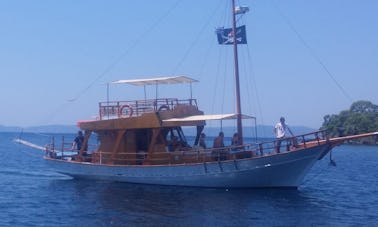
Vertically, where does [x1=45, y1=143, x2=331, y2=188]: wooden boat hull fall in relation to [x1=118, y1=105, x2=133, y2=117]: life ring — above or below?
below

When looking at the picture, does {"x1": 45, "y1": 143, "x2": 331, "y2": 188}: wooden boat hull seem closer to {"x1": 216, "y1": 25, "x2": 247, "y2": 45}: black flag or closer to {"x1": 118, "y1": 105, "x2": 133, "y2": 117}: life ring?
{"x1": 118, "y1": 105, "x2": 133, "y2": 117}: life ring

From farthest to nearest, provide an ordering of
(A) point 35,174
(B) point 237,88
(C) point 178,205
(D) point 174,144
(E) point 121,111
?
1. (A) point 35,174
2. (E) point 121,111
3. (D) point 174,144
4. (B) point 237,88
5. (C) point 178,205

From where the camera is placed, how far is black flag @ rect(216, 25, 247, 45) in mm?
29594

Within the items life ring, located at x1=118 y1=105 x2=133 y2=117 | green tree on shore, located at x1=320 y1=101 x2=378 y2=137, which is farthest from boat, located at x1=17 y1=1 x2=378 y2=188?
green tree on shore, located at x1=320 y1=101 x2=378 y2=137

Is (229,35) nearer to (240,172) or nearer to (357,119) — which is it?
(240,172)

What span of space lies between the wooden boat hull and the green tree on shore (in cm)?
7129

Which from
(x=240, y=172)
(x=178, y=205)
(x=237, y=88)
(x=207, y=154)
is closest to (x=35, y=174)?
(x=207, y=154)

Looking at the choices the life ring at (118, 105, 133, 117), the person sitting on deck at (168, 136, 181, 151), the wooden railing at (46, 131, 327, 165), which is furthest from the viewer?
the life ring at (118, 105, 133, 117)

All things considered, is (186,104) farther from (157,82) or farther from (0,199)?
(0,199)

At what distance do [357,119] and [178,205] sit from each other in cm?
9095

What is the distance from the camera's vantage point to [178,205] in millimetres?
23125

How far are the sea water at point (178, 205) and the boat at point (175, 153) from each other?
0.58m

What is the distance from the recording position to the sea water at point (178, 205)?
800 inches

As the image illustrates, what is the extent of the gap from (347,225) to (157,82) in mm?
Result: 14975
